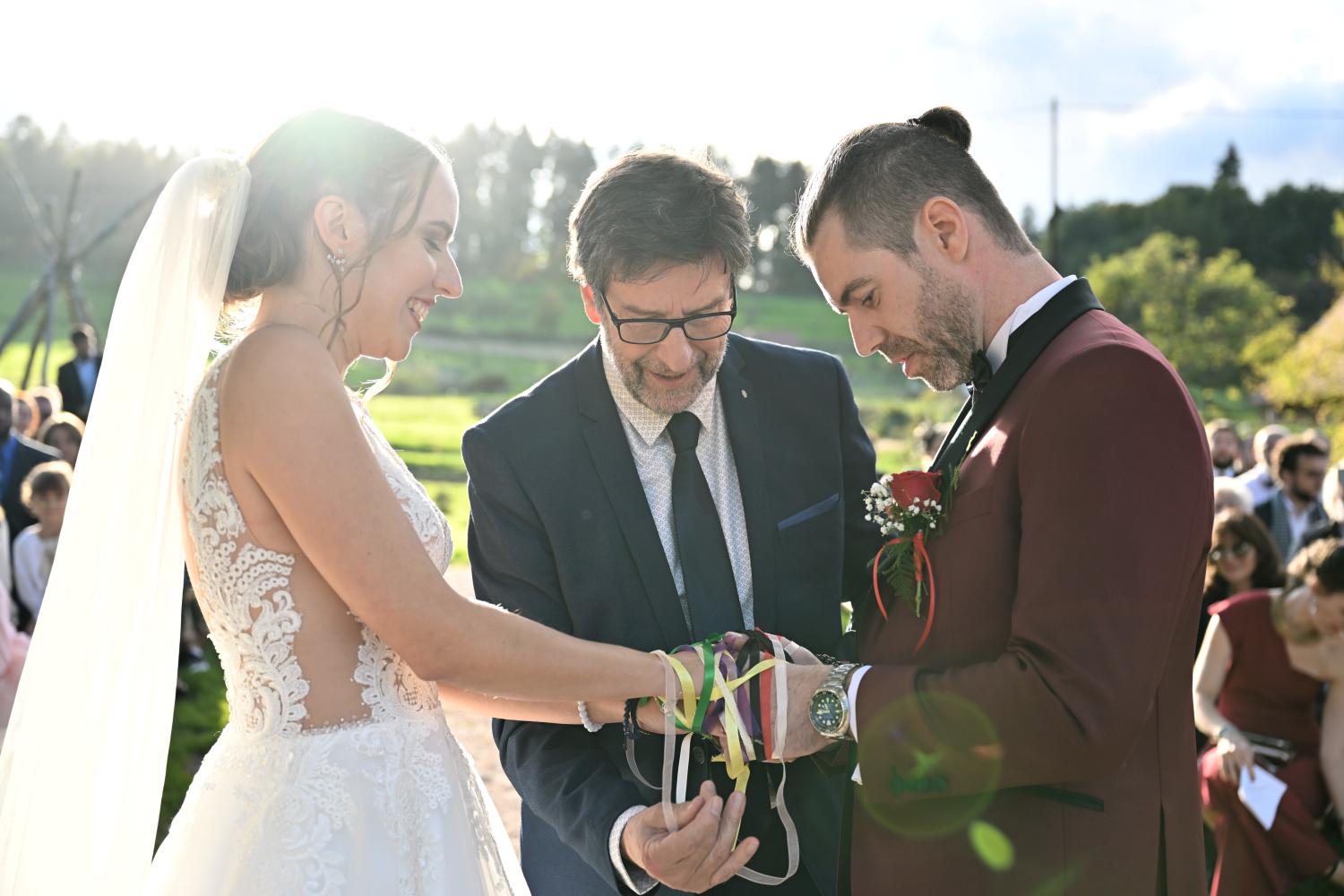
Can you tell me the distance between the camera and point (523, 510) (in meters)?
3.02

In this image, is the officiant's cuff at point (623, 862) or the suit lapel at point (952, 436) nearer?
Result: the officiant's cuff at point (623, 862)

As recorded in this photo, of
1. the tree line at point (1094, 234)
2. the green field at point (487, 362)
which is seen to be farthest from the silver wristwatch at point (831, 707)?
the tree line at point (1094, 234)

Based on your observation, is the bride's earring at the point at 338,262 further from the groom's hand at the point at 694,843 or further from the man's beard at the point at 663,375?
the groom's hand at the point at 694,843

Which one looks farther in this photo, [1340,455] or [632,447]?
[1340,455]

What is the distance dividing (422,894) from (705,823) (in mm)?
667

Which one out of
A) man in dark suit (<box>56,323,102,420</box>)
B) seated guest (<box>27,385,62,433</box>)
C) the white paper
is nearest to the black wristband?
the white paper

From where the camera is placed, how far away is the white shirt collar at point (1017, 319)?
8.71 ft

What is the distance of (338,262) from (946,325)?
1418 millimetres

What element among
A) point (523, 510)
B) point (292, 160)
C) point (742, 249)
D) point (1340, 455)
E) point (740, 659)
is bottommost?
point (1340, 455)

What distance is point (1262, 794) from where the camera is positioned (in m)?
5.97

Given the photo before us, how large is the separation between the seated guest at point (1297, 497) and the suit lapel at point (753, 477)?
26.7ft

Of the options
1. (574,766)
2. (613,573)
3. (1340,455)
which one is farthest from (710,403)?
(1340,455)

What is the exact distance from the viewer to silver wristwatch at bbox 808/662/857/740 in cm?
258

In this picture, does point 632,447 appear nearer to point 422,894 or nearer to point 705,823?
point 705,823
